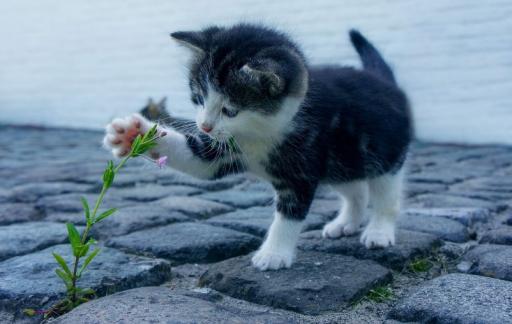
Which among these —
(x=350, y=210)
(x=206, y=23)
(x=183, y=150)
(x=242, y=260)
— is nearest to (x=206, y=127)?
(x=183, y=150)

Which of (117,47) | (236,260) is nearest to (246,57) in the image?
(236,260)

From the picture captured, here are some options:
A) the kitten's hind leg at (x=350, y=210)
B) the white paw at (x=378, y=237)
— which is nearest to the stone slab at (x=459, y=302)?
the white paw at (x=378, y=237)

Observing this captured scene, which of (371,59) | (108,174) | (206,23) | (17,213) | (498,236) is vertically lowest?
(17,213)

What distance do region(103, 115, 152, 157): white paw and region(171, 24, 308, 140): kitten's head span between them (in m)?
0.21

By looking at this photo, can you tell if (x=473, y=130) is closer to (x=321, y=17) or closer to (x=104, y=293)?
(x=321, y=17)

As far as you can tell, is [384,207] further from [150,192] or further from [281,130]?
[150,192]

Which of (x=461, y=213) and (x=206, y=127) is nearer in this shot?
(x=206, y=127)

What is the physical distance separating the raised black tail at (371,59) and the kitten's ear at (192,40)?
112cm

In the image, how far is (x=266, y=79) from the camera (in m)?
1.95

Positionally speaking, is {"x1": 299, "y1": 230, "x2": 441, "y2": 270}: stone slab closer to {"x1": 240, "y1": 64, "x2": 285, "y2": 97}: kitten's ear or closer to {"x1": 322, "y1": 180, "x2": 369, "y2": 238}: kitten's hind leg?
{"x1": 322, "y1": 180, "x2": 369, "y2": 238}: kitten's hind leg

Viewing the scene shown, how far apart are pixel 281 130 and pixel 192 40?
0.47 m

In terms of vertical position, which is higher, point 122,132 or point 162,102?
point 162,102

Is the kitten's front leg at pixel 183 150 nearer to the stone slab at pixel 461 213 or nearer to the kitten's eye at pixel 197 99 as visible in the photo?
the kitten's eye at pixel 197 99

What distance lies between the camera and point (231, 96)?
200 centimetres
